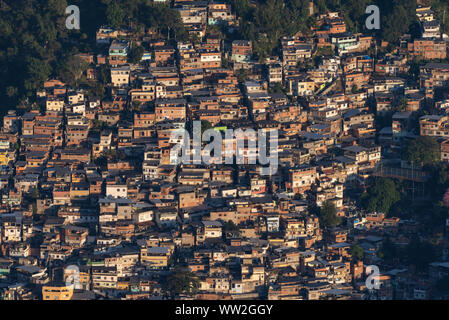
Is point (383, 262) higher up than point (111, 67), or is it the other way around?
point (111, 67)

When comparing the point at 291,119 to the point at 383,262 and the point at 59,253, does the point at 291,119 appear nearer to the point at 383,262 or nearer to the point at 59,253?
the point at 383,262

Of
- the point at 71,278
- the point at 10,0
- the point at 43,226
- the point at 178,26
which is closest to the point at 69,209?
the point at 43,226

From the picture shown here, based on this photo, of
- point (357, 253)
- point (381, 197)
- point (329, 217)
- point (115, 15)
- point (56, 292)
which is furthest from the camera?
point (115, 15)

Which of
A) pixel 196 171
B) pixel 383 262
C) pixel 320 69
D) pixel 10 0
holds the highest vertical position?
pixel 10 0

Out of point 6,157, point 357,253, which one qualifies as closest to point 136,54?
point 6,157

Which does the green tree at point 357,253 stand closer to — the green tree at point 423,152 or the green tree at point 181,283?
the green tree at point 423,152

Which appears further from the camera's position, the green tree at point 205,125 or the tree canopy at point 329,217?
the green tree at point 205,125

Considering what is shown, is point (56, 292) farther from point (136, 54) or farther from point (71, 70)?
point (136, 54)

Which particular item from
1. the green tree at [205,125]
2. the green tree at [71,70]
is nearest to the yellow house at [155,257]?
the green tree at [205,125]

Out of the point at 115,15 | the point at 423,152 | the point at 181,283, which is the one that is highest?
the point at 115,15
